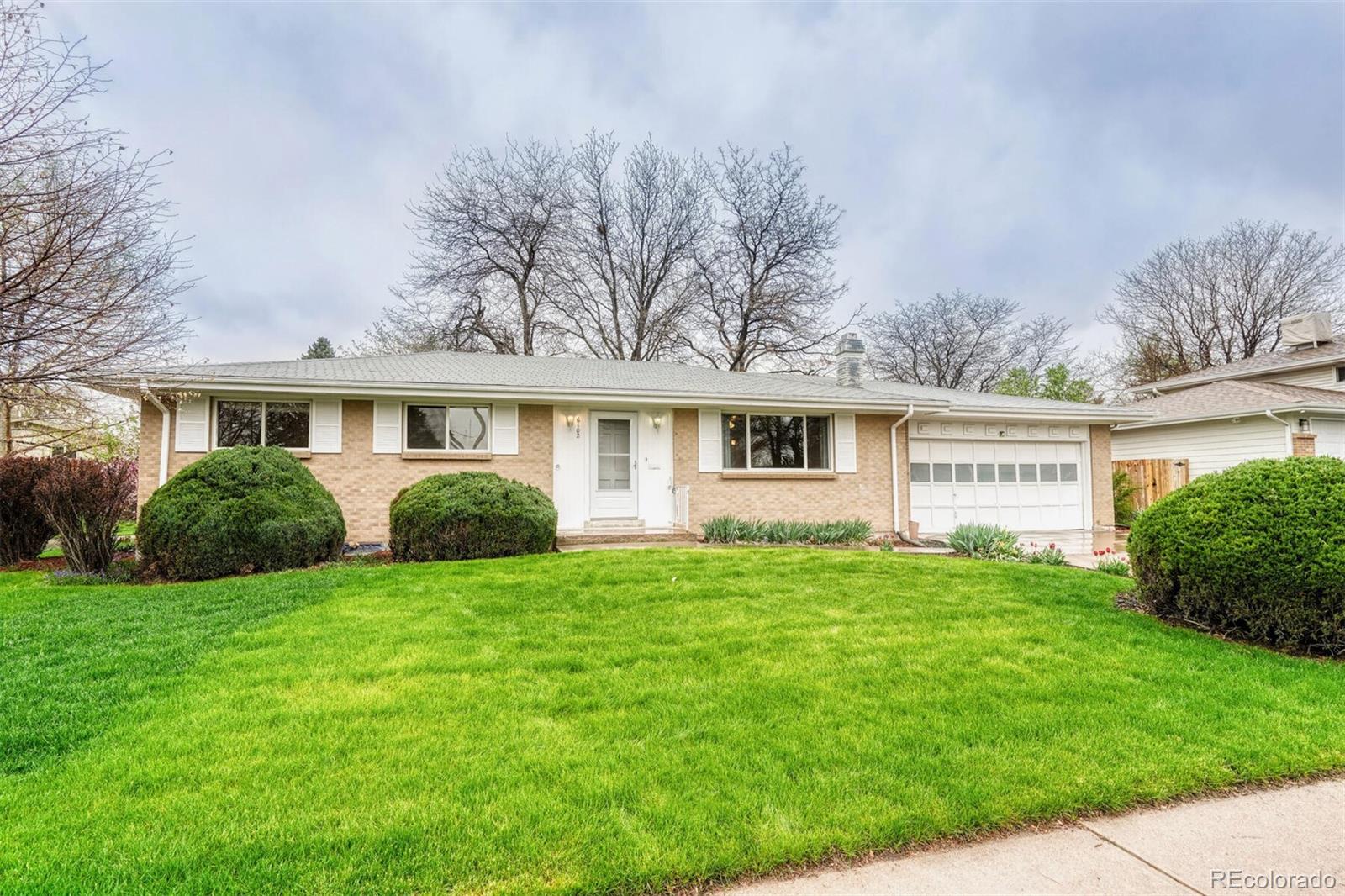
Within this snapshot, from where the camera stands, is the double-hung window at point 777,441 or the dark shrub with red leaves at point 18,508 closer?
the dark shrub with red leaves at point 18,508

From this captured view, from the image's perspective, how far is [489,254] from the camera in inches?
919

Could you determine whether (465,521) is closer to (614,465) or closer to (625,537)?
(625,537)

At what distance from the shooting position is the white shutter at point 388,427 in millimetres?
10586

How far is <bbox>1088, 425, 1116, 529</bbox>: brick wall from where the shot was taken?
13.8 meters

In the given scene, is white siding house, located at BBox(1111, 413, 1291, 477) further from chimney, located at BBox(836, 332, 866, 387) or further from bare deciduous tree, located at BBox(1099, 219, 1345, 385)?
bare deciduous tree, located at BBox(1099, 219, 1345, 385)

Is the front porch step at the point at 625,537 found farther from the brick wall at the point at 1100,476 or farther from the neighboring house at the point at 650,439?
the brick wall at the point at 1100,476

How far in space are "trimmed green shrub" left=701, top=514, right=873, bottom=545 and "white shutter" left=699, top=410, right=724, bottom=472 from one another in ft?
3.30

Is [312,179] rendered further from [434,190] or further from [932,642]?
[932,642]

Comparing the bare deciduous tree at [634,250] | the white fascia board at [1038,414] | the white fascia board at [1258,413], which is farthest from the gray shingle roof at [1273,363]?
the bare deciduous tree at [634,250]

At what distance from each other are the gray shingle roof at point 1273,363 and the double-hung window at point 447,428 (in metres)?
21.4

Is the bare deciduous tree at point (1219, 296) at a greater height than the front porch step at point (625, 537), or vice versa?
the bare deciduous tree at point (1219, 296)

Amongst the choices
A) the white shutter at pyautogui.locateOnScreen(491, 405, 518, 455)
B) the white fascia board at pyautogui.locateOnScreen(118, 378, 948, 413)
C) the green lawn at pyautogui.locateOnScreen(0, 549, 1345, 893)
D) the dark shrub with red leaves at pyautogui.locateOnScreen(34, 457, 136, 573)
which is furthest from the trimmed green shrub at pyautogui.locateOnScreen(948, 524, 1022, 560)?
the dark shrub with red leaves at pyautogui.locateOnScreen(34, 457, 136, 573)

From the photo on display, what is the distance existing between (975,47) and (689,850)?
566 inches

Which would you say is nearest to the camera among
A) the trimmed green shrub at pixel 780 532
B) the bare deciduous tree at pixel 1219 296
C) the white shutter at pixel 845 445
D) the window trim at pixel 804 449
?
the trimmed green shrub at pixel 780 532
